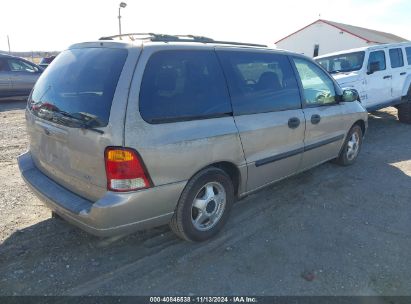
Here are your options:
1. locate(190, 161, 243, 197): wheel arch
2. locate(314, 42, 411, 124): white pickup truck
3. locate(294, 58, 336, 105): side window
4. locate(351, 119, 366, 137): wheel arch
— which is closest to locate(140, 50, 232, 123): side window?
locate(190, 161, 243, 197): wheel arch

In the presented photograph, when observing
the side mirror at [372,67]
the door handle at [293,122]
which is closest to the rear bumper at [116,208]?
the door handle at [293,122]

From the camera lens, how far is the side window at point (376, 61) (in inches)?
322

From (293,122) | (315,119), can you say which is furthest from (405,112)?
(293,122)

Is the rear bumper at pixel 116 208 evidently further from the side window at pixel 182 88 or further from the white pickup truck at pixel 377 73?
the white pickup truck at pixel 377 73

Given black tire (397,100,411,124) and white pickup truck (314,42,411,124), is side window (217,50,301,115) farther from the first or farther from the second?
black tire (397,100,411,124)

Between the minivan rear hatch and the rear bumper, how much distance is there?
0.09 metres

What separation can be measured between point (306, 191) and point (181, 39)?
2.63 meters

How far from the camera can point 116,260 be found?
3.16 m

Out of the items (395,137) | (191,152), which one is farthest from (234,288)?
(395,137)

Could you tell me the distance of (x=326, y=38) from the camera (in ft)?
113

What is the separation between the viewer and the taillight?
8.64 feet

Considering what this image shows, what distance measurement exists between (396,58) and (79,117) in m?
8.84

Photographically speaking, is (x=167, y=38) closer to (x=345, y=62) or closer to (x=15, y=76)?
(x=345, y=62)

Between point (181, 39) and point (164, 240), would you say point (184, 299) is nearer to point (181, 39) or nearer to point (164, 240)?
point (164, 240)
